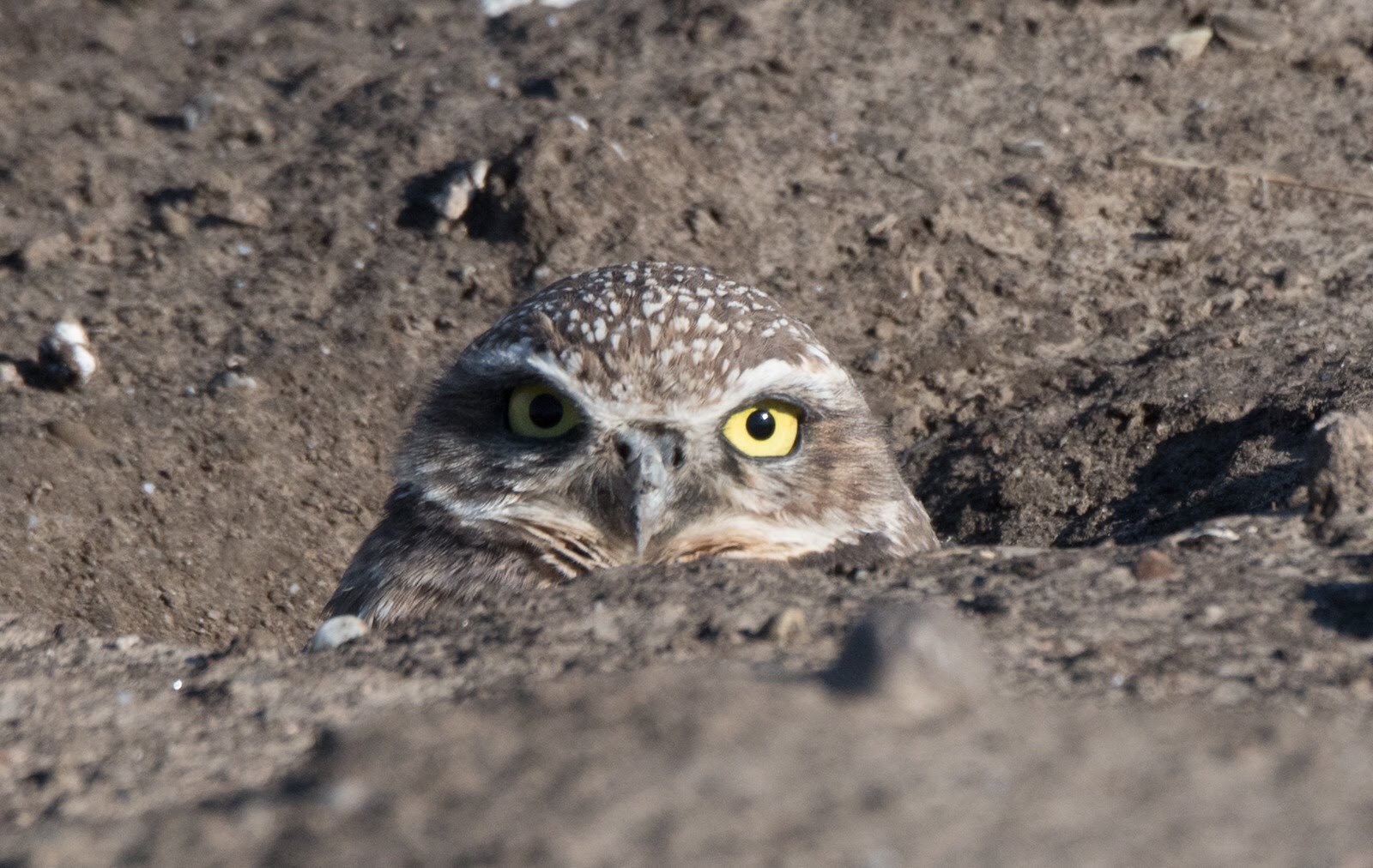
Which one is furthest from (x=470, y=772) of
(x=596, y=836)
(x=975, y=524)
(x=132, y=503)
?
(x=132, y=503)

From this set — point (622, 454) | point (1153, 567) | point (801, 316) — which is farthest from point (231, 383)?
point (1153, 567)

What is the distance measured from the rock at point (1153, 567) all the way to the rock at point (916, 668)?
0.81 m

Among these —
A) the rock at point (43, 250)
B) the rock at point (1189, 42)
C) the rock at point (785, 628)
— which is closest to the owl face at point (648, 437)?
the rock at point (785, 628)

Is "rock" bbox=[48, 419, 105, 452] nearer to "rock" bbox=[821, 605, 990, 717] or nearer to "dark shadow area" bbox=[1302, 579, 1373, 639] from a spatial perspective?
"rock" bbox=[821, 605, 990, 717]

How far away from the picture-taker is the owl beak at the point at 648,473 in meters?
3.12

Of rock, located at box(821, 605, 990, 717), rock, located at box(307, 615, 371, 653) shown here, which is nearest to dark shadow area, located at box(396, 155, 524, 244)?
rock, located at box(307, 615, 371, 653)

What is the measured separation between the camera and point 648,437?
321cm

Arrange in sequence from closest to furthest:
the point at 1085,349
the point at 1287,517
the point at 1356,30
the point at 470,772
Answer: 1. the point at 470,772
2. the point at 1287,517
3. the point at 1085,349
4. the point at 1356,30

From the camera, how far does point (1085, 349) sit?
4.80 meters

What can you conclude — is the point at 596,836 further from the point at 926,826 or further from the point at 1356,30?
the point at 1356,30

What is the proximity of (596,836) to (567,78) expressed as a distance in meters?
4.67

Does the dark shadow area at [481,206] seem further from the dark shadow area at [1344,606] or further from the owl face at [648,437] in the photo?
the dark shadow area at [1344,606]

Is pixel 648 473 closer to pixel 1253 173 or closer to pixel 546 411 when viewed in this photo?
pixel 546 411

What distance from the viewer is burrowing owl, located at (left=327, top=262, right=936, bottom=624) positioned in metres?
3.23
